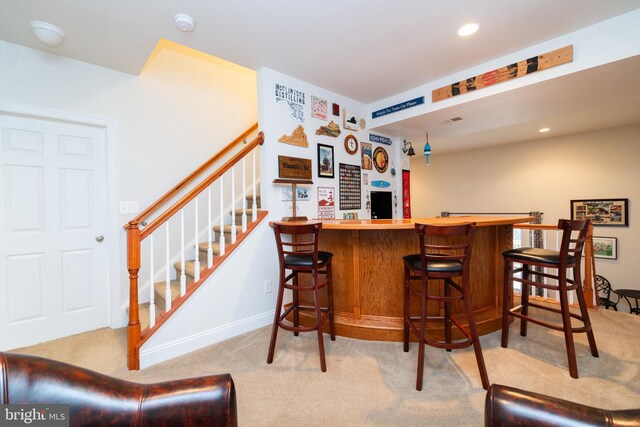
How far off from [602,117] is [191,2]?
577cm

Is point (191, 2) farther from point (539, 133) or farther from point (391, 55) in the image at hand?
point (539, 133)

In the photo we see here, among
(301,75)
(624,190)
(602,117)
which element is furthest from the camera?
(624,190)

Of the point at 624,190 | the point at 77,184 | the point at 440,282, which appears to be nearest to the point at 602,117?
the point at 624,190

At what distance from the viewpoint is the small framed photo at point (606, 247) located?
4852 mm

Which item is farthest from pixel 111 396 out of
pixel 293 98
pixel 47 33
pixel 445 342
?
pixel 293 98

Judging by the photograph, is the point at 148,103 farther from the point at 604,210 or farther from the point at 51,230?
the point at 604,210

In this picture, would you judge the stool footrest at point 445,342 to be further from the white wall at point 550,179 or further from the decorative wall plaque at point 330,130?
the white wall at point 550,179

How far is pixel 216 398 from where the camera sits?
811 mm

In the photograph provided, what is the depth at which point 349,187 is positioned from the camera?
12.0 ft

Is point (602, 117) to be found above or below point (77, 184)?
above

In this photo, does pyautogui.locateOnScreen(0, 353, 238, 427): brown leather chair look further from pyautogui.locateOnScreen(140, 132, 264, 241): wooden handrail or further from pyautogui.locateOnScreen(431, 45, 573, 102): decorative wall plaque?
pyautogui.locateOnScreen(431, 45, 573, 102): decorative wall plaque

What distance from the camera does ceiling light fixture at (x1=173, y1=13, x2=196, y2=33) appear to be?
2.02 metres

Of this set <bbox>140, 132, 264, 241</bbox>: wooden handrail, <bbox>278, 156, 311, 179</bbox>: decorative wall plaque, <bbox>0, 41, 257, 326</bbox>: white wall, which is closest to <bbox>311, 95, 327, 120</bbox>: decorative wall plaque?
<bbox>278, 156, 311, 179</bbox>: decorative wall plaque

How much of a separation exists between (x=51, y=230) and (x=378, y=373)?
303 centimetres
